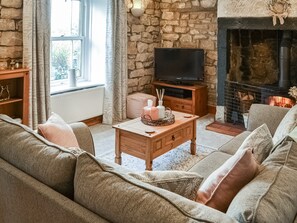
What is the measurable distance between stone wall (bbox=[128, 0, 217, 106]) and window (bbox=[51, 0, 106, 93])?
24.6 inches

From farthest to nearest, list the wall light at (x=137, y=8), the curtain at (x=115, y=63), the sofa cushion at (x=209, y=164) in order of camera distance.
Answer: the wall light at (x=137, y=8)
the curtain at (x=115, y=63)
the sofa cushion at (x=209, y=164)

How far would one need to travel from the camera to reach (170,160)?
150 inches

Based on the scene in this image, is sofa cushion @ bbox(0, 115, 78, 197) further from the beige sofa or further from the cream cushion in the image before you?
the cream cushion

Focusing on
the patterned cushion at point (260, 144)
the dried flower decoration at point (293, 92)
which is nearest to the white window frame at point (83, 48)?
the dried flower decoration at point (293, 92)

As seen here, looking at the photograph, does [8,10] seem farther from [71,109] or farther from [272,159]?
[272,159]

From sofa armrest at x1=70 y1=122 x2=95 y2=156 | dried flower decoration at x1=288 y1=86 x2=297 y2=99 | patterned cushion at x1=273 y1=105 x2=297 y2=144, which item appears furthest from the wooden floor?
sofa armrest at x1=70 y1=122 x2=95 y2=156

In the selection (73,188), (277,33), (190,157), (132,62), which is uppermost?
(277,33)

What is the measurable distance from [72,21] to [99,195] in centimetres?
420

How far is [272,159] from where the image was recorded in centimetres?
171

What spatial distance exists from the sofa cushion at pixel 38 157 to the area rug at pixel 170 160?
182 centimetres

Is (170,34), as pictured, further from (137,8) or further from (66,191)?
(66,191)

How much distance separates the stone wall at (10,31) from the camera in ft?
12.9

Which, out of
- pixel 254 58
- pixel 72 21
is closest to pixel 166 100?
pixel 254 58

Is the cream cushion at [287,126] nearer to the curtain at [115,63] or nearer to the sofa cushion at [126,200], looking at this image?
the sofa cushion at [126,200]
